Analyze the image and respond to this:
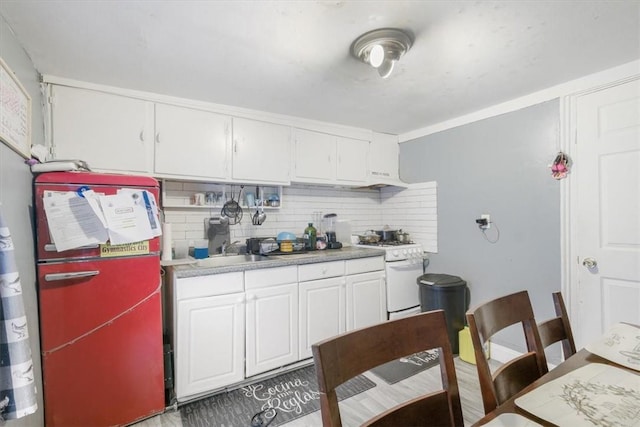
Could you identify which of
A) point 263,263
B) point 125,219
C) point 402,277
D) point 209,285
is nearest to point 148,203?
point 125,219

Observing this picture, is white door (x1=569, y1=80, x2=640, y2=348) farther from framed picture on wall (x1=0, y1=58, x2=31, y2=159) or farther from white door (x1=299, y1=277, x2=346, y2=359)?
framed picture on wall (x1=0, y1=58, x2=31, y2=159)

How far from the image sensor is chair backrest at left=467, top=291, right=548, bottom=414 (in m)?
0.91

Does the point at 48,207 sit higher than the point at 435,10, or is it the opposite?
the point at 435,10

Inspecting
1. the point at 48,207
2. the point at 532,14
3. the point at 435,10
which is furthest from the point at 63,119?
the point at 532,14

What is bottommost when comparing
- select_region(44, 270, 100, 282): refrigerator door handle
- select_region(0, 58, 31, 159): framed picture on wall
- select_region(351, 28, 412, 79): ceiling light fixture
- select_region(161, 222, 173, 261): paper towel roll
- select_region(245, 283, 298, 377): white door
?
select_region(245, 283, 298, 377): white door

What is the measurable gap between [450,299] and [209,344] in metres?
2.03

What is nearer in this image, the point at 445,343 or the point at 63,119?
the point at 445,343

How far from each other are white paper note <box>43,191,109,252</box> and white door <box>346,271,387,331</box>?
1906 mm

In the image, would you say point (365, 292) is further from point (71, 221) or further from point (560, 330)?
point (71, 221)

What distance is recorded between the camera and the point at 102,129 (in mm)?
2096

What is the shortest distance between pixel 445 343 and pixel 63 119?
2566 mm

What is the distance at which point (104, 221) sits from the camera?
1679 mm

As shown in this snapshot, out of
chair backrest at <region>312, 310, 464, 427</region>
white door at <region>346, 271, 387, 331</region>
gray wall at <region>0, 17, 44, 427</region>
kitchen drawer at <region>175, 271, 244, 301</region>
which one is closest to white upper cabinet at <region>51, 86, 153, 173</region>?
gray wall at <region>0, 17, 44, 427</region>

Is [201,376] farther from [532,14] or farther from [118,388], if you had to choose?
[532,14]
